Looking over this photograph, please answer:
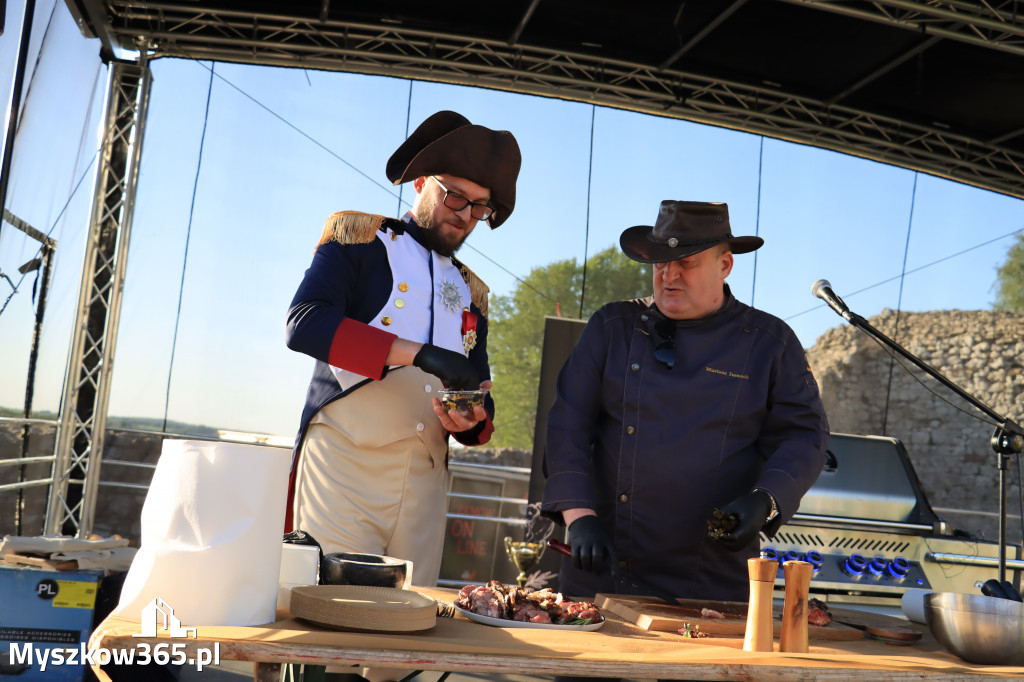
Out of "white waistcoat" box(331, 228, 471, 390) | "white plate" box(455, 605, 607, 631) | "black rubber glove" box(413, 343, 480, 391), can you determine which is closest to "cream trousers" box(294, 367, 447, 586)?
"white waistcoat" box(331, 228, 471, 390)

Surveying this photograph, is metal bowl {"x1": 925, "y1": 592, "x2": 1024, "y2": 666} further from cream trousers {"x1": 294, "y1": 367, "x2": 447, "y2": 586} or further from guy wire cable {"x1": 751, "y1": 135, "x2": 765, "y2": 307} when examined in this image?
guy wire cable {"x1": 751, "y1": 135, "x2": 765, "y2": 307}

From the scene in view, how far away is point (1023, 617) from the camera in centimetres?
122

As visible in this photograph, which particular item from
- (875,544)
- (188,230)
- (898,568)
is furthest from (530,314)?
(898,568)

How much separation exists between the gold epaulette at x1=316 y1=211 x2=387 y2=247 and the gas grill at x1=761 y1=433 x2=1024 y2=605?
96.3 inches

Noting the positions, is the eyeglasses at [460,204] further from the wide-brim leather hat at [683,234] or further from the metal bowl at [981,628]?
the metal bowl at [981,628]

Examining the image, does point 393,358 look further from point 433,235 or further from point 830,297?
point 830,297

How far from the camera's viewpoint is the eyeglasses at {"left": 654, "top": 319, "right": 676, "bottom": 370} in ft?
5.79

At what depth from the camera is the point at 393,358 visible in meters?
1.60

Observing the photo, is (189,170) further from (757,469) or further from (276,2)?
(757,469)

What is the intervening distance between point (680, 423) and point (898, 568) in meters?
2.51

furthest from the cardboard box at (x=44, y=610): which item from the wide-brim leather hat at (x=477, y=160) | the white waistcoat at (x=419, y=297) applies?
the wide-brim leather hat at (x=477, y=160)

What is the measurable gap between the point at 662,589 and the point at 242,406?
5145 mm

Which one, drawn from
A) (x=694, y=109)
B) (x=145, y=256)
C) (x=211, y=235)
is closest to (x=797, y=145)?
(x=694, y=109)

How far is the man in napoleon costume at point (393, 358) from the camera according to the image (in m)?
1.60
